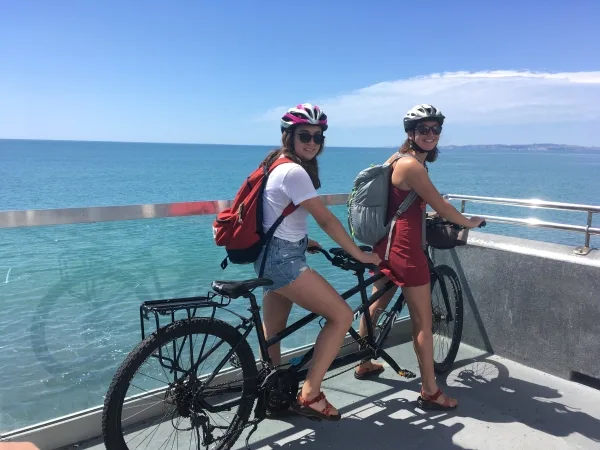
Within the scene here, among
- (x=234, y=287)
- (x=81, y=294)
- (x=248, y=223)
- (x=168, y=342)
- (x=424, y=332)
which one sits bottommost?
(x=424, y=332)

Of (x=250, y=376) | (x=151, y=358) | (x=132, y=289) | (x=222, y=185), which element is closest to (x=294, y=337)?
(x=250, y=376)

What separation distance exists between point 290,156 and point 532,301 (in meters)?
2.45

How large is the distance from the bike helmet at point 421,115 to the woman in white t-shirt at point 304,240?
73cm

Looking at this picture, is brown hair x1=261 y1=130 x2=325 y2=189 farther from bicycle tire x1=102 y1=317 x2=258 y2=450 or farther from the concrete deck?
the concrete deck

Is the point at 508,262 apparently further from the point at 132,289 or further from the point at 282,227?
the point at 132,289

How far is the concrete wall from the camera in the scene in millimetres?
3791

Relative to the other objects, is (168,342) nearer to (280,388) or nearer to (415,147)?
(280,388)

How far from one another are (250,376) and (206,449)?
19.3 inches

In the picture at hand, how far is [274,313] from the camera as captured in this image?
3.45 m

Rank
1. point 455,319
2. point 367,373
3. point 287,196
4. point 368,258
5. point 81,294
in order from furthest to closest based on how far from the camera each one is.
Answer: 1. point 455,319
2. point 367,373
3. point 81,294
4. point 368,258
5. point 287,196

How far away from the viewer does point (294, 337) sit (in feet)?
13.4

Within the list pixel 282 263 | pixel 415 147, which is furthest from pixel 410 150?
pixel 282 263

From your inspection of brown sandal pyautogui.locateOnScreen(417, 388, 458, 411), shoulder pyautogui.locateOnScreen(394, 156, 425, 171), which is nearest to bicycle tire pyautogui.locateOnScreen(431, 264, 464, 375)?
brown sandal pyautogui.locateOnScreen(417, 388, 458, 411)

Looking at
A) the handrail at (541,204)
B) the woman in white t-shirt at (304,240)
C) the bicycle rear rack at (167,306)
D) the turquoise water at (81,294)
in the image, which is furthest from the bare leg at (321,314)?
the handrail at (541,204)
